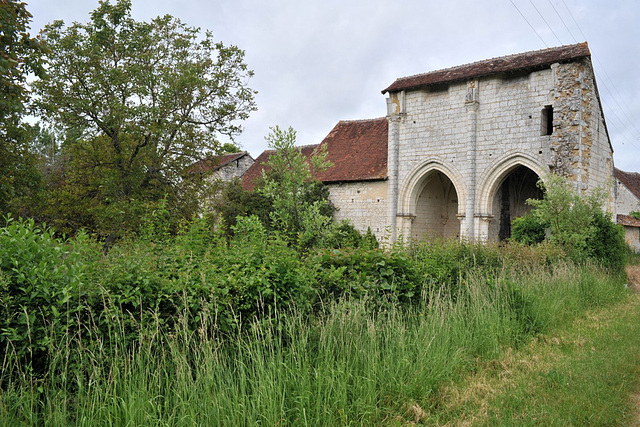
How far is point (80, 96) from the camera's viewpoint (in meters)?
15.9

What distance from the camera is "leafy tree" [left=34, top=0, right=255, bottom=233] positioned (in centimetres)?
1554

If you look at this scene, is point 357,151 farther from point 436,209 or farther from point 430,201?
point 436,209

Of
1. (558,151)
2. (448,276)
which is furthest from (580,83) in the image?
(448,276)

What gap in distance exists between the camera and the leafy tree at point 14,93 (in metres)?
7.20

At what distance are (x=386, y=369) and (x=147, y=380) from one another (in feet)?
6.83

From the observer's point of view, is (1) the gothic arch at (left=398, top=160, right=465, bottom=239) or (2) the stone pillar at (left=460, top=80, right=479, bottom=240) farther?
(1) the gothic arch at (left=398, top=160, right=465, bottom=239)

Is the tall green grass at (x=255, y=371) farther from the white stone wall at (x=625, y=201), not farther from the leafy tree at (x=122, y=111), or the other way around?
the white stone wall at (x=625, y=201)

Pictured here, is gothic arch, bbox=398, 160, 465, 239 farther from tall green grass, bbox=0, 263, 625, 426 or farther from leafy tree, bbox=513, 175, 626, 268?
tall green grass, bbox=0, 263, 625, 426

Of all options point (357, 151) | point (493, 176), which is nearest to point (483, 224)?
point (493, 176)

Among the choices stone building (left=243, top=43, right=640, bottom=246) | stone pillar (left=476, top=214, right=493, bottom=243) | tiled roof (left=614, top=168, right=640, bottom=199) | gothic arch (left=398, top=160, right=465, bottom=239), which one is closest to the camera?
stone building (left=243, top=43, right=640, bottom=246)

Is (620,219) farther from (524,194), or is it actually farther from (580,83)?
(580,83)

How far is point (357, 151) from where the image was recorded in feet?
76.6

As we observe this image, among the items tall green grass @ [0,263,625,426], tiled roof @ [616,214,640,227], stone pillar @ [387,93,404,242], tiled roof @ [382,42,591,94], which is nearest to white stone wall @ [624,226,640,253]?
tiled roof @ [616,214,640,227]

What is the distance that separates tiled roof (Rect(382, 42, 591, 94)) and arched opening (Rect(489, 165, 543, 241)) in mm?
4867
